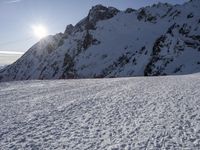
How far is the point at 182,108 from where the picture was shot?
1366cm

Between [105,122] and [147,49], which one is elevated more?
[147,49]

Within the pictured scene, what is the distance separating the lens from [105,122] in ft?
39.8

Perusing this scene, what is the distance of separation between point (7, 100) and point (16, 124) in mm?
6877

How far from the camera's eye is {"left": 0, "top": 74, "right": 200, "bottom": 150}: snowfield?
984 cm

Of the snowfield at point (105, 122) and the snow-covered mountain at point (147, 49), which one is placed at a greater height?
the snow-covered mountain at point (147, 49)

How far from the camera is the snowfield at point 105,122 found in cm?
984

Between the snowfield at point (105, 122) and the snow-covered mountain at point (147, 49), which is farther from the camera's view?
the snow-covered mountain at point (147, 49)

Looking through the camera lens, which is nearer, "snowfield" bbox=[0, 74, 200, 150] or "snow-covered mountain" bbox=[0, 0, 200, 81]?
"snowfield" bbox=[0, 74, 200, 150]

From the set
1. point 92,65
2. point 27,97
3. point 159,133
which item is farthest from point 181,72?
point 159,133

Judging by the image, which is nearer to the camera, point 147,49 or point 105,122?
point 105,122

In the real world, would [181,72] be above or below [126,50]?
below

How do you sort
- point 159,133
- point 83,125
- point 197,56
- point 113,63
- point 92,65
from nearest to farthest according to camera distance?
point 159,133, point 83,125, point 197,56, point 113,63, point 92,65

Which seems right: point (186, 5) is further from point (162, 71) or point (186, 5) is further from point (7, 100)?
point (7, 100)

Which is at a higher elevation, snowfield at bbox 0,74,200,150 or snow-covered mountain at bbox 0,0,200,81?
snow-covered mountain at bbox 0,0,200,81
